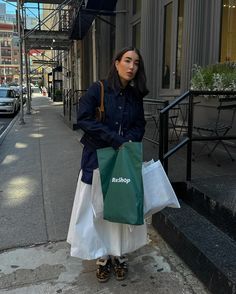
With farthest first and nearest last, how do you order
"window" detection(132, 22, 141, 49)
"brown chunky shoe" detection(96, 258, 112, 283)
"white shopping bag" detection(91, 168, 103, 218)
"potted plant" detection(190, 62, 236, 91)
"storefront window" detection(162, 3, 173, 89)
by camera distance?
1. "window" detection(132, 22, 141, 49)
2. "storefront window" detection(162, 3, 173, 89)
3. "potted plant" detection(190, 62, 236, 91)
4. "brown chunky shoe" detection(96, 258, 112, 283)
5. "white shopping bag" detection(91, 168, 103, 218)

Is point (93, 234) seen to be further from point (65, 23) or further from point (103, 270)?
point (65, 23)

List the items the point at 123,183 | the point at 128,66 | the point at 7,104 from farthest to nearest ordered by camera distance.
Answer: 1. the point at 7,104
2. the point at 128,66
3. the point at 123,183

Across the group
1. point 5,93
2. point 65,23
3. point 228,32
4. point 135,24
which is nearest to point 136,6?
point 135,24

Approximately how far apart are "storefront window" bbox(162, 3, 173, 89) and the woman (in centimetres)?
701

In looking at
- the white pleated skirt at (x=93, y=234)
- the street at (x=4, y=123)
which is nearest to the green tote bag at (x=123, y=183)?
the white pleated skirt at (x=93, y=234)

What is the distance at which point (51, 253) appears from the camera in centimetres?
382

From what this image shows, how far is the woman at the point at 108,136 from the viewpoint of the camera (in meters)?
3.03

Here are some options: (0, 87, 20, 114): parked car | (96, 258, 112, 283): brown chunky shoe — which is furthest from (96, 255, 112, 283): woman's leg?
(0, 87, 20, 114): parked car

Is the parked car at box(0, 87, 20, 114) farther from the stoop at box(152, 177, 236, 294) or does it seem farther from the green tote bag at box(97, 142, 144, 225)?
the green tote bag at box(97, 142, 144, 225)

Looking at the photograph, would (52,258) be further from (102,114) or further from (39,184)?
(39,184)

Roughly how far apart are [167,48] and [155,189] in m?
7.69

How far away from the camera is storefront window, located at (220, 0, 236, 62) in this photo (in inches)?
294

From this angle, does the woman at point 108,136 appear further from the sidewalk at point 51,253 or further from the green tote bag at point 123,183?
the sidewalk at point 51,253

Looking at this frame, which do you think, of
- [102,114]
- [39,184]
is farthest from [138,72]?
[39,184]
